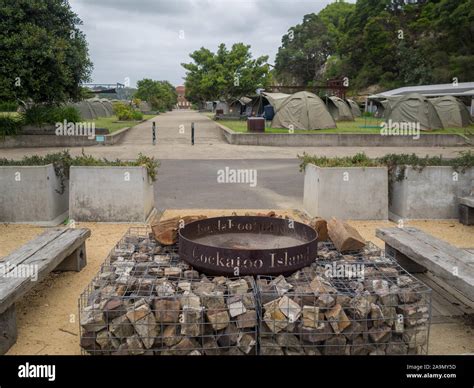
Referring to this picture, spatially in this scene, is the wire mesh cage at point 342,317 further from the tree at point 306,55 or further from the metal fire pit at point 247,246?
the tree at point 306,55

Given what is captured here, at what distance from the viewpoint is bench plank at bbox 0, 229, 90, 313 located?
3867 mm

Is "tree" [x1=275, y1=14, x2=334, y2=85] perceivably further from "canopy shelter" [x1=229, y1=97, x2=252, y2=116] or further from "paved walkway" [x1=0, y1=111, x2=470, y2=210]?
"paved walkway" [x1=0, y1=111, x2=470, y2=210]

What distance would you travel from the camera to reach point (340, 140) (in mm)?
21875

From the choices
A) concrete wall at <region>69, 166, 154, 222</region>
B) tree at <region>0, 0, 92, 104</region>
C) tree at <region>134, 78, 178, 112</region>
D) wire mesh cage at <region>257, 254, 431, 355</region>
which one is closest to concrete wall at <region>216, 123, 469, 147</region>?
tree at <region>0, 0, 92, 104</region>

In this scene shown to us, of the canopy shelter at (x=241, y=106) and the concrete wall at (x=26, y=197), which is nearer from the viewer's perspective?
the concrete wall at (x=26, y=197)

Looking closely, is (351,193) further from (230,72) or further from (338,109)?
(230,72)

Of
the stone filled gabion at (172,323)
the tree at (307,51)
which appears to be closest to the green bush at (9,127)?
the stone filled gabion at (172,323)

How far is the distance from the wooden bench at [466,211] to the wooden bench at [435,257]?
106 inches

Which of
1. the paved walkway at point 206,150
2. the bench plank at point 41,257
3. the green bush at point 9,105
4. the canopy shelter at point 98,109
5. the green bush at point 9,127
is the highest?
the canopy shelter at point 98,109

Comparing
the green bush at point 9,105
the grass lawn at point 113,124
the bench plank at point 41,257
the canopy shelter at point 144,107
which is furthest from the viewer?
the canopy shelter at point 144,107

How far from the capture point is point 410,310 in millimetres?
3893

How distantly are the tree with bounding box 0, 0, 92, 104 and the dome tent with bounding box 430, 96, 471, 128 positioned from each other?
20112 mm

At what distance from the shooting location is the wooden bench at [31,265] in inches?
155

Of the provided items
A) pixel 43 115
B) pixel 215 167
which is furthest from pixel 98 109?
pixel 215 167
